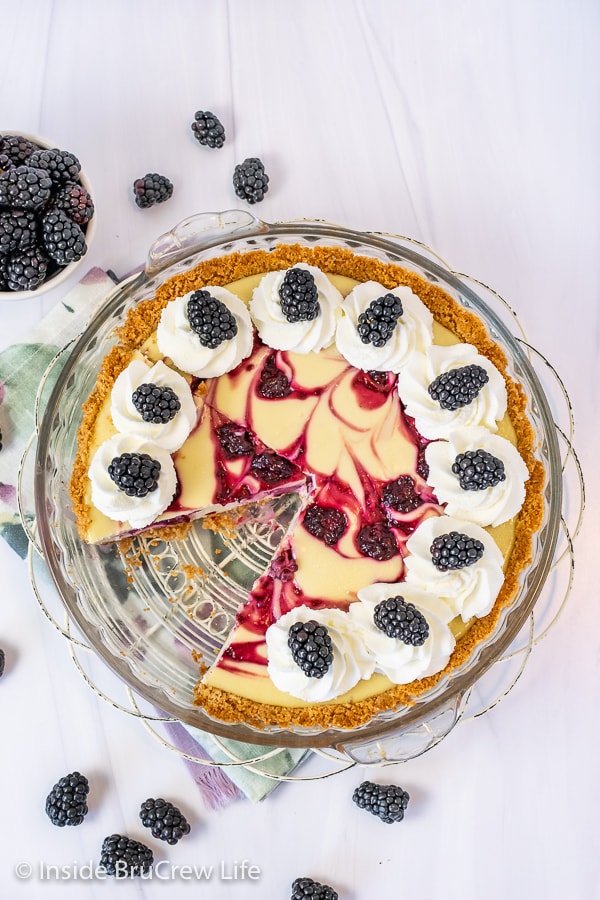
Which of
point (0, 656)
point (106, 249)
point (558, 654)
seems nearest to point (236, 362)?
point (106, 249)

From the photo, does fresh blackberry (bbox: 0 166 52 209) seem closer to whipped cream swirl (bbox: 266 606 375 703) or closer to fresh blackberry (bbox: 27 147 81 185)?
fresh blackberry (bbox: 27 147 81 185)

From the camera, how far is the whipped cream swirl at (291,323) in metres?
3.11

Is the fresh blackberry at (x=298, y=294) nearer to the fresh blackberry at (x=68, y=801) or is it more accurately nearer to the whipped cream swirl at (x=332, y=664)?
the whipped cream swirl at (x=332, y=664)

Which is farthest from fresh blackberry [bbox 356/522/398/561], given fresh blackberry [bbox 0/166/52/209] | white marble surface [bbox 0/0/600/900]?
fresh blackberry [bbox 0/166/52/209]

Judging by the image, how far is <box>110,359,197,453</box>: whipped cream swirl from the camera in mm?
3021

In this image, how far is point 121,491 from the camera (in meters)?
2.97

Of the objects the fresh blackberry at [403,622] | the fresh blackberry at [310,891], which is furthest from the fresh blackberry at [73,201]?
the fresh blackberry at [310,891]

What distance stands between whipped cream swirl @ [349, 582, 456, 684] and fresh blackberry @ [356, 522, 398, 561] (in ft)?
0.47

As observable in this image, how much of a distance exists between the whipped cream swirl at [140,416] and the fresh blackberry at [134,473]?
0.44 feet

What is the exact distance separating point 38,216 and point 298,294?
109 centimetres

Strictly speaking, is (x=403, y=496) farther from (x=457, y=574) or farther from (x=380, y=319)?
(x=380, y=319)

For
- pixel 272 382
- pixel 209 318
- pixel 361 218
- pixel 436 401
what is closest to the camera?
pixel 209 318

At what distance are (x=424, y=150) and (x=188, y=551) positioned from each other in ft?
6.81

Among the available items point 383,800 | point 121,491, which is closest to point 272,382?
point 121,491
